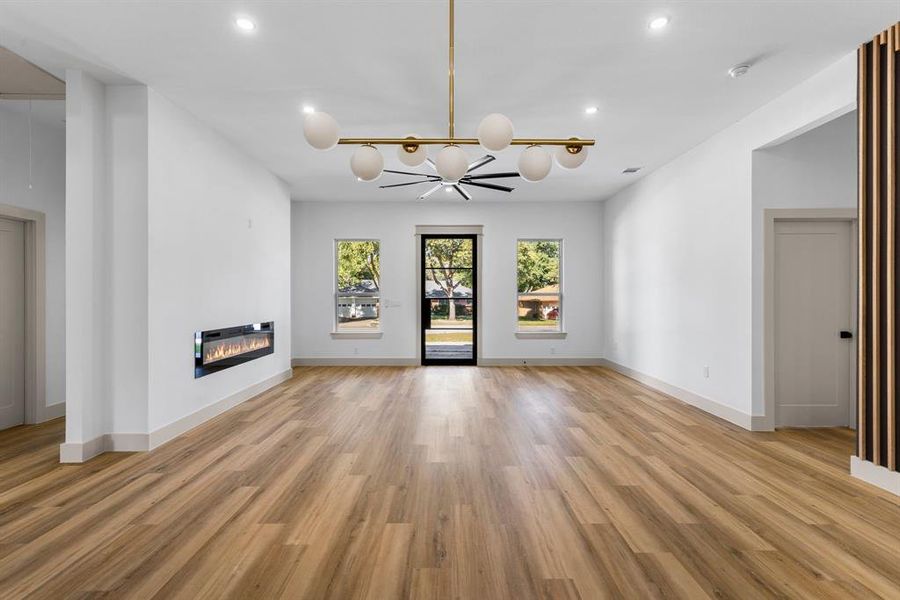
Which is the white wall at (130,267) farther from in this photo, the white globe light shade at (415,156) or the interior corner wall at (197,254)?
the white globe light shade at (415,156)

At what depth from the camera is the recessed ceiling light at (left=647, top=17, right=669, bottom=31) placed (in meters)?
2.65

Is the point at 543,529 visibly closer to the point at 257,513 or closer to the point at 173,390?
the point at 257,513

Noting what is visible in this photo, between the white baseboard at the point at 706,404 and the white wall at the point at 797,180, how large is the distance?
156 millimetres

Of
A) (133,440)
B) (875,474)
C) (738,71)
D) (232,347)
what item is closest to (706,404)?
(875,474)

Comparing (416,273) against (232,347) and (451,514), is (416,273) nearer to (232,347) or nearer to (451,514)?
(232,347)

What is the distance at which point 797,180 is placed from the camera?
4090mm

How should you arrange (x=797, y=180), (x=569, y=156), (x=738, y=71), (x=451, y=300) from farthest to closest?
(x=451, y=300) < (x=797, y=180) < (x=738, y=71) < (x=569, y=156)

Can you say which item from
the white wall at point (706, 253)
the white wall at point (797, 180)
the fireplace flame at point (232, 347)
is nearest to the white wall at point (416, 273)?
the white wall at point (706, 253)

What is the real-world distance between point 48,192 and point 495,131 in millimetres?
5053

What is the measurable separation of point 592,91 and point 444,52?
137 centimetres

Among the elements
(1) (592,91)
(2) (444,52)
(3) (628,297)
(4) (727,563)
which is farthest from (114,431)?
(3) (628,297)

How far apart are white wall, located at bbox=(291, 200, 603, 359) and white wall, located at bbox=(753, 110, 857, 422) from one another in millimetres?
3955

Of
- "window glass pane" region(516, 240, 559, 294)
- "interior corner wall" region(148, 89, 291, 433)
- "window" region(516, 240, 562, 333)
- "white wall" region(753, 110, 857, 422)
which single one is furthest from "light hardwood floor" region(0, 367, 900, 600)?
"window glass pane" region(516, 240, 559, 294)

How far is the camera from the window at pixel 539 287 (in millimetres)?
8109
